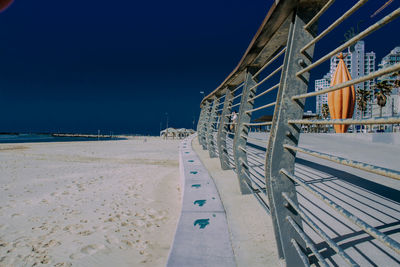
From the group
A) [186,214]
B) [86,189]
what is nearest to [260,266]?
[186,214]

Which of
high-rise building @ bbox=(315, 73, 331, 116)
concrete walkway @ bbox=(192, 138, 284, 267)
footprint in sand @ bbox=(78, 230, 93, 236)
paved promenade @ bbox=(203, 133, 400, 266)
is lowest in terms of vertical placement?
footprint in sand @ bbox=(78, 230, 93, 236)

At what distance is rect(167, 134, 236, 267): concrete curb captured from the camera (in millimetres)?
1206

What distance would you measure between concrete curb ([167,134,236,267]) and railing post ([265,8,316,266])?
0.34 m

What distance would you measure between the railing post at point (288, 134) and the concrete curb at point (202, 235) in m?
0.34

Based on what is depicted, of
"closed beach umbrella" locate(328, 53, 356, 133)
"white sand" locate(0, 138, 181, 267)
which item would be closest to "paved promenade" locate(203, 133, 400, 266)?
"white sand" locate(0, 138, 181, 267)

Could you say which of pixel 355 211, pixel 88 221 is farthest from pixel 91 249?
pixel 355 211

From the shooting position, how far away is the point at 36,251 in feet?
7.11

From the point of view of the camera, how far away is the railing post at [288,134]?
111cm

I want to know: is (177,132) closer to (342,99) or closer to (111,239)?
(342,99)

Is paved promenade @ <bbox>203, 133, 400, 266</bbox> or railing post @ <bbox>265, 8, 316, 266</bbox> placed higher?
railing post @ <bbox>265, 8, 316, 266</bbox>

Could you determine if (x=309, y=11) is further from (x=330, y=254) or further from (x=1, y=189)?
(x=1, y=189)

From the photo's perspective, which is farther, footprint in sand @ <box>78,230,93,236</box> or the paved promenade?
footprint in sand @ <box>78,230,93,236</box>

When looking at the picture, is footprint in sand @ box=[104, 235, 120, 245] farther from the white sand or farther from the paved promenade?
the paved promenade

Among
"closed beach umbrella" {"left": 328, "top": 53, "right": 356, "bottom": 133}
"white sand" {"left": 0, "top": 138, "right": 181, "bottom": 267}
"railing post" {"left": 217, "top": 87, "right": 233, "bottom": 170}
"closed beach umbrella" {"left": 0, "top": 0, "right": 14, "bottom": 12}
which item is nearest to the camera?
"closed beach umbrella" {"left": 0, "top": 0, "right": 14, "bottom": 12}
